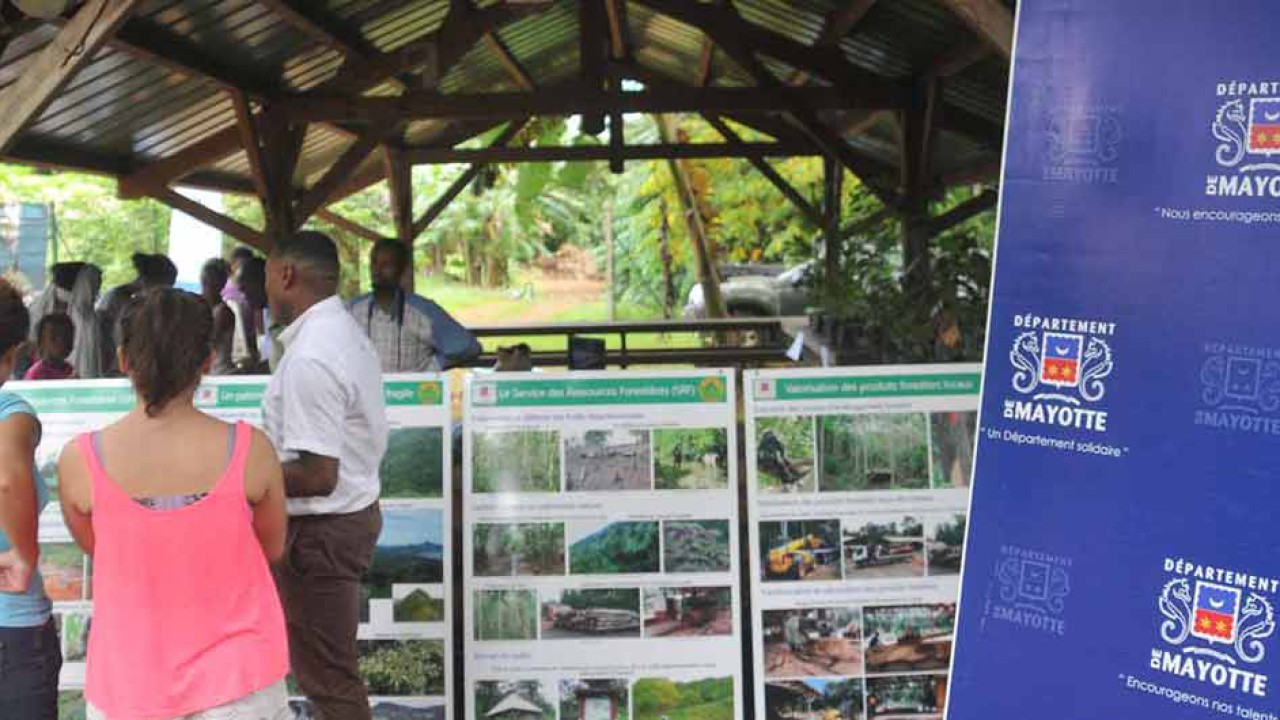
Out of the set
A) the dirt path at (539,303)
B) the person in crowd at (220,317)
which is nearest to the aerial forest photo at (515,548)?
the person in crowd at (220,317)

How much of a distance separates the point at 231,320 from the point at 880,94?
19.1 ft

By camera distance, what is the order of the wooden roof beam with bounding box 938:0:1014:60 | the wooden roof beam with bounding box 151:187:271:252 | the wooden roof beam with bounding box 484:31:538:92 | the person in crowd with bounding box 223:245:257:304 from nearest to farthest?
the wooden roof beam with bounding box 938:0:1014:60, the person in crowd with bounding box 223:245:257:304, the wooden roof beam with bounding box 151:187:271:252, the wooden roof beam with bounding box 484:31:538:92

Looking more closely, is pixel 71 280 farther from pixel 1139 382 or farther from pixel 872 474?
pixel 1139 382

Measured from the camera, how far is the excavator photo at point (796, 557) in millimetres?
4094

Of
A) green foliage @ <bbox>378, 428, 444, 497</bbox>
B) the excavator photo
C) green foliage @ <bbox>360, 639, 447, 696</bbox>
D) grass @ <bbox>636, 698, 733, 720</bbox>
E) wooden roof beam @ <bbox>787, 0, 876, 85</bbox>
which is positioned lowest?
grass @ <bbox>636, 698, 733, 720</bbox>

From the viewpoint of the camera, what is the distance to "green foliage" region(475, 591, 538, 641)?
4098 millimetres

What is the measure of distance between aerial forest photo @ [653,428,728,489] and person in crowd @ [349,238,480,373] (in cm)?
149

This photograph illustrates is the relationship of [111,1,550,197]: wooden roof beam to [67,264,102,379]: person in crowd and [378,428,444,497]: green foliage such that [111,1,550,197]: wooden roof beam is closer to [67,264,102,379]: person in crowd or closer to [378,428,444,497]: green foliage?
[67,264,102,379]: person in crowd

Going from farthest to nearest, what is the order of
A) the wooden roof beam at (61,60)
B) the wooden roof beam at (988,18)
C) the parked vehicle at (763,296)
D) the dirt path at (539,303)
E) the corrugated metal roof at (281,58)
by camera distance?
the dirt path at (539,303)
the parked vehicle at (763,296)
the corrugated metal roof at (281,58)
the wooden roof beam at (61,60)
the wooden roof beam at (988,18)

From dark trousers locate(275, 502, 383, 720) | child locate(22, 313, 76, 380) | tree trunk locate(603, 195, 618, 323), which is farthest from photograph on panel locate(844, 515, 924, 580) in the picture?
tree trunk locate(603, 195, 618, 323)

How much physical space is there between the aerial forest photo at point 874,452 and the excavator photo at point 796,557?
167 millimetres

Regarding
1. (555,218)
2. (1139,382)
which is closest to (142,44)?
(1139,382)

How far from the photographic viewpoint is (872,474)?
4109 millimetres

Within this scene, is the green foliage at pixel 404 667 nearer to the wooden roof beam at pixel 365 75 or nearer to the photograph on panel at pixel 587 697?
the photograph on panel at pixel 587 697
